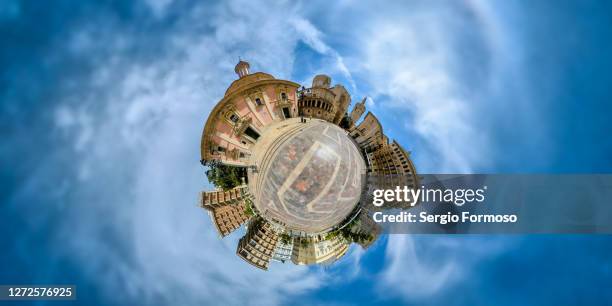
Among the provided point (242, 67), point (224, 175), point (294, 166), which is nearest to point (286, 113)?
point (224, 175)

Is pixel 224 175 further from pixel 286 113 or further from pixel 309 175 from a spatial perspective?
pixel 309 175

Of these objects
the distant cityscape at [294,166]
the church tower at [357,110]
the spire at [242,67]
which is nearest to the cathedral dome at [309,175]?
the distant cityscape at [294,166]

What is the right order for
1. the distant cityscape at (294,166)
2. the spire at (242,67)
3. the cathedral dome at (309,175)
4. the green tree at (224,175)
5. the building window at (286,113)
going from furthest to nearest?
the spire at (242,67)
the green tree at (224,175)
the building window at (286,113)
the distant cityscape at (294,166)
the cathedral dome at (309,175)

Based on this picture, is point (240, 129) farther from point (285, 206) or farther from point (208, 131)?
point (285, 206)

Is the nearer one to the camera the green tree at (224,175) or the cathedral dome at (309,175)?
the cathedral dome at (309,175)

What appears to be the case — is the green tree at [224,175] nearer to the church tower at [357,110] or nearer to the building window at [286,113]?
the building window at [286,113]

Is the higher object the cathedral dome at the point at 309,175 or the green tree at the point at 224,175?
the green tree at the point at 224,175

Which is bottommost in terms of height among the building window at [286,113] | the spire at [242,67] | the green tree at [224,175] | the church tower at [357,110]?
the green tree at [224,175]

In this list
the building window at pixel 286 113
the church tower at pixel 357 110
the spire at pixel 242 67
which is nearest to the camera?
the building window at pixel 286 113
